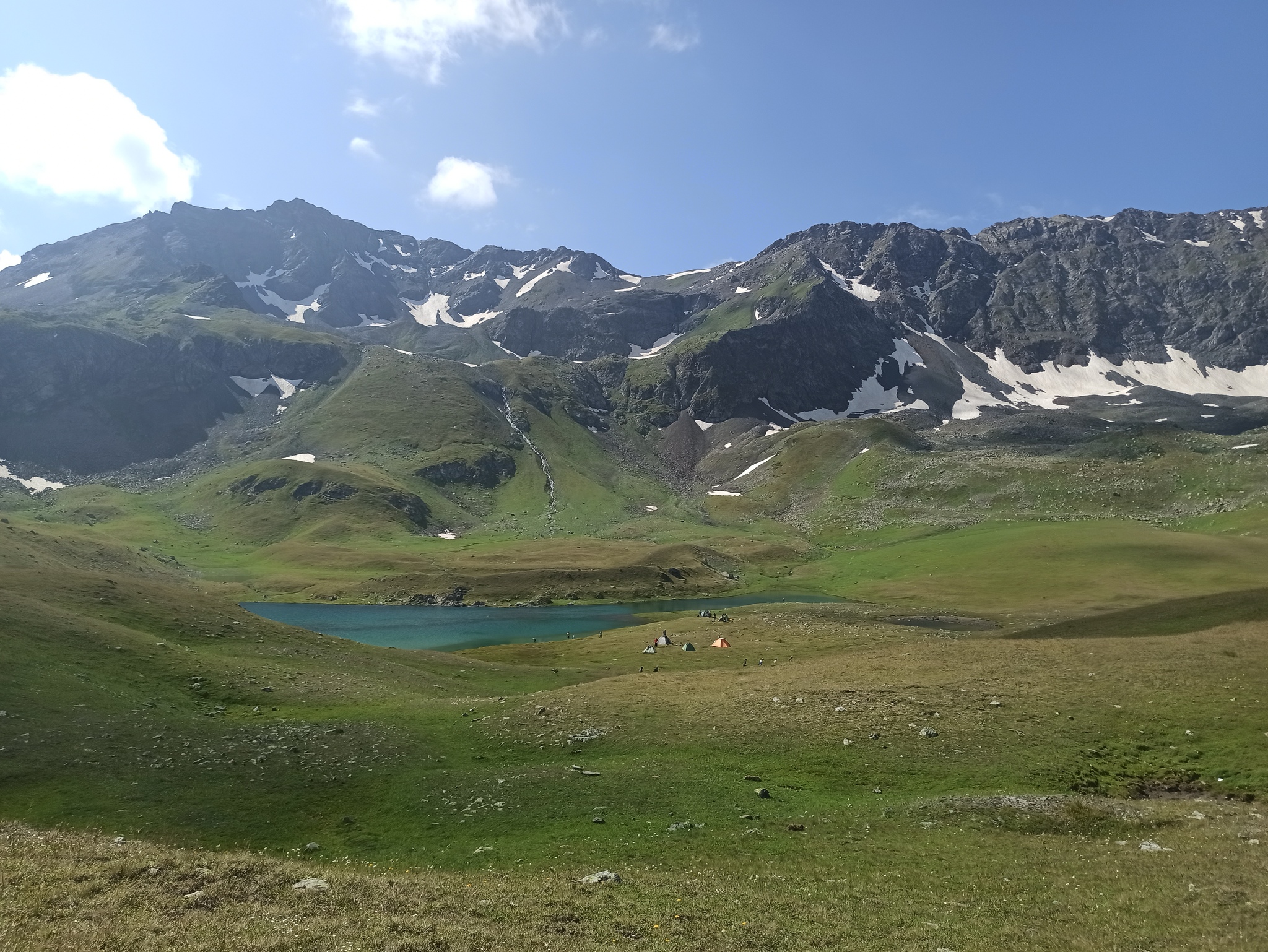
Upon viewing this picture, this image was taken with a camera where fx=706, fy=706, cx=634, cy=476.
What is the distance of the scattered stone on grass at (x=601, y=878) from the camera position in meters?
21.1

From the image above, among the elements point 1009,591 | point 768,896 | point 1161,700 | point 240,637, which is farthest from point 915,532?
Result: point 768,896

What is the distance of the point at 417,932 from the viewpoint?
647 inches

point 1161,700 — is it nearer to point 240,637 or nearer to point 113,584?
point 240,637

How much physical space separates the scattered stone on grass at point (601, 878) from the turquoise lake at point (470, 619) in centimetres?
7626

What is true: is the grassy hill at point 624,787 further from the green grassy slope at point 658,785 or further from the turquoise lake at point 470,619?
the turquoise lake at point 470,619

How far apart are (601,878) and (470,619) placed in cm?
10658

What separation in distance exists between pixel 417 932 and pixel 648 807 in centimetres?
1384

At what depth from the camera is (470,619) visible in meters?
124

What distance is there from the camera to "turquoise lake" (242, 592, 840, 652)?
4045 inches

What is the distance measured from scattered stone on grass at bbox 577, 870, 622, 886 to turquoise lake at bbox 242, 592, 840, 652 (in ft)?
250

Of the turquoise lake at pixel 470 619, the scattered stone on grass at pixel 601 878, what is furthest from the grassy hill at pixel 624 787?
the turquoise lake at pixel 470 619

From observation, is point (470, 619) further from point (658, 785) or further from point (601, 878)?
point (601, 878)

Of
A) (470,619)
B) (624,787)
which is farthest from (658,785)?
(470,619)

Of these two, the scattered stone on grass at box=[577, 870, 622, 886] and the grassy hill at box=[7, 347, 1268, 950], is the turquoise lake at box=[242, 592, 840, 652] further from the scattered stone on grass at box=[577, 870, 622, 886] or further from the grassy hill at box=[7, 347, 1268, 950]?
the scattered stone on grass at box=[577, 870, 622, 886]
